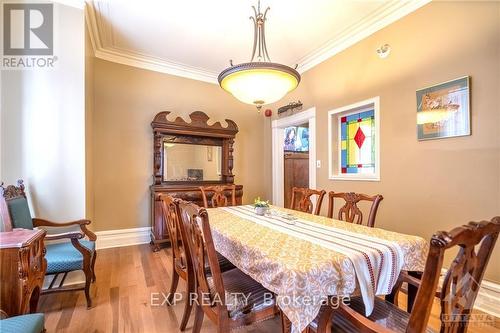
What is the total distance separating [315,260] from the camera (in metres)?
1.06

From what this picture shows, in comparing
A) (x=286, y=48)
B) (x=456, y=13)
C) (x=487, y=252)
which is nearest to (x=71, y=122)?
(x=286, y=48)

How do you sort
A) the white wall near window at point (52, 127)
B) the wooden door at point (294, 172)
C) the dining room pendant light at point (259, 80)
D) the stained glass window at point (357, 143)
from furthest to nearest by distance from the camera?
the wooden door at point (294, 172) < the stained glass window at point (357, 143) < the white wall near window at point (52, 127) < the dining room pendant light at point (259, 80)

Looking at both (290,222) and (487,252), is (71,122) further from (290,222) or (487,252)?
(487,252)

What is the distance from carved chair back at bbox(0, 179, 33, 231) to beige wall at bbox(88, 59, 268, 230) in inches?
49.4

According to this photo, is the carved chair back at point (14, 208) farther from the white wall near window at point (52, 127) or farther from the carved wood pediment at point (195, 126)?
the carved wood pediment at point (195, 126)

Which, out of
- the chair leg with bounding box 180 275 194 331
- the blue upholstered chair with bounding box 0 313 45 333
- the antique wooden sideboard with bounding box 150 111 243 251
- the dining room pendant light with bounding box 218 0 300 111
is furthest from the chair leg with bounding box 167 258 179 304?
the dining room pendant light with bounding box 218 0 300 111

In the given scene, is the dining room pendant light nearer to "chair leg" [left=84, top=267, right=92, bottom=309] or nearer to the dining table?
the dining table

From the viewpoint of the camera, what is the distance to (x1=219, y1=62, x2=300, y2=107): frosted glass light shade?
1812mm

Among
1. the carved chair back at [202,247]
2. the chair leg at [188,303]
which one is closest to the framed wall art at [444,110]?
the carved chair back at [202,247]

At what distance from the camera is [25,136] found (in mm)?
2098

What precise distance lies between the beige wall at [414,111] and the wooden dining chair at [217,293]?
1.89m

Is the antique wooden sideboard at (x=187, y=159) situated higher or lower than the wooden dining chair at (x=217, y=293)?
higher

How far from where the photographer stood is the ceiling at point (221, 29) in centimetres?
250

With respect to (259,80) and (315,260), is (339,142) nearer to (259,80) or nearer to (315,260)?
(259,80)
